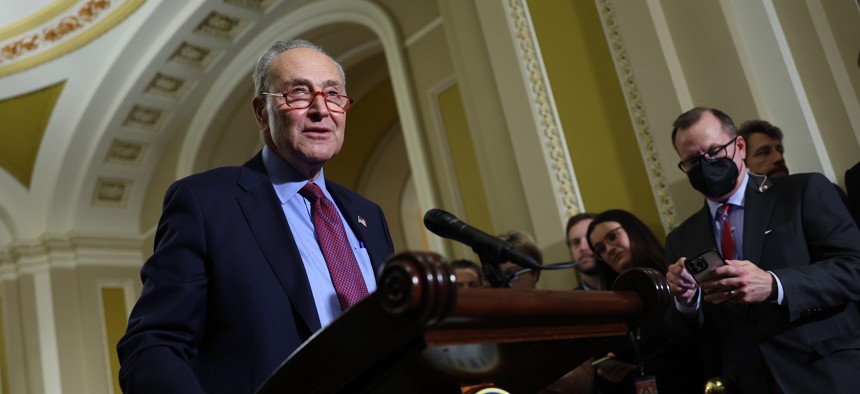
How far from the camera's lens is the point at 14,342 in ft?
29.7

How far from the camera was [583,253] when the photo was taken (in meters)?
3.72

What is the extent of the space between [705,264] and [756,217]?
0.52 metres

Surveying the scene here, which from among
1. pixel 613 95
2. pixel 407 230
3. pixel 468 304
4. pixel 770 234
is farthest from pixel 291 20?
pixel 468 304

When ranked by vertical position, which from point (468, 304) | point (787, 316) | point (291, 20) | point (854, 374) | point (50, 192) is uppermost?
point (291, 20)

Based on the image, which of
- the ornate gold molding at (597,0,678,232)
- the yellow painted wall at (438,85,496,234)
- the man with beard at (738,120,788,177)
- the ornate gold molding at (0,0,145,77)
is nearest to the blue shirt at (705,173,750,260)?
the man with beard at (738,120,788,177)

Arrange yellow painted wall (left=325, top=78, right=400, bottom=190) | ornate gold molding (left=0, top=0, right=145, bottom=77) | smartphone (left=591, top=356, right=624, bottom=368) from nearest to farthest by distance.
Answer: smartphone (left=591, top=356, right=624, bottom=368) < ornate gold molding (left=0, top=0, right=145, bottom=77) < yellow painted wall (left=325, top=78, right=400, bottom=190)

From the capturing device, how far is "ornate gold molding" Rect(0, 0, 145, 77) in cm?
825

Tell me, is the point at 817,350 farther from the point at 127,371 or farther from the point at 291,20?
the point at 291,20

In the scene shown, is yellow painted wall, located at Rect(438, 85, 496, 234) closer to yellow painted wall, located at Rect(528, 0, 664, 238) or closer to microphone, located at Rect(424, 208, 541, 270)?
yellow painted wall, located at Rect(528, 0, 664, 238)

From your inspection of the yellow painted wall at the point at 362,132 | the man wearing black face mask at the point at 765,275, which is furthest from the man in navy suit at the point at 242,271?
the yellow painted wall at the point at 362,132

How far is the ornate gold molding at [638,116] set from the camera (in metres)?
4.02

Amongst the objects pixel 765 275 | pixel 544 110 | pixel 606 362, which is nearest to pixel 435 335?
pixel 765 275

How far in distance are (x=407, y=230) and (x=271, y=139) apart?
28.4ft

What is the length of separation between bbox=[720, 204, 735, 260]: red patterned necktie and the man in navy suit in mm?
1494
